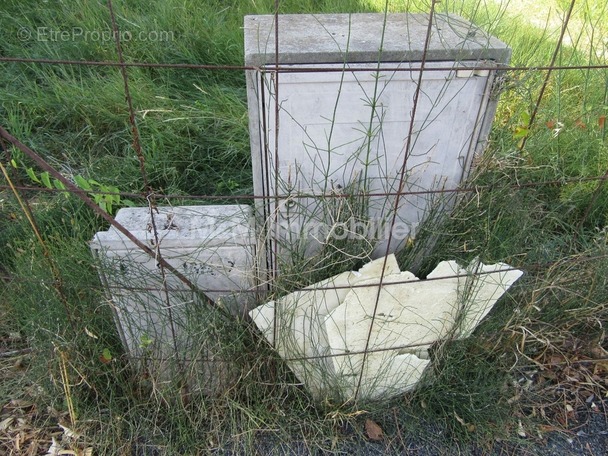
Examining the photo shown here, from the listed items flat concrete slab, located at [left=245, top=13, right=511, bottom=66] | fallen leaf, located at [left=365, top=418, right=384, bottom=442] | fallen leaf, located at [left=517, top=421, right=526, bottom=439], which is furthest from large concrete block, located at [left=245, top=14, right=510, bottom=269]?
fallen leaf, located at [left=517, top=421, right=526, bottom=439]

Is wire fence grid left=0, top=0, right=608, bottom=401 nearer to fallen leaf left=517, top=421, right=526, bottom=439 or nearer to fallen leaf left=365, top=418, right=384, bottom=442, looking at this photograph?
fallen leaf left=365, top=418, right=384, bottom=442

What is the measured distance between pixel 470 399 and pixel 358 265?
23.8 inches

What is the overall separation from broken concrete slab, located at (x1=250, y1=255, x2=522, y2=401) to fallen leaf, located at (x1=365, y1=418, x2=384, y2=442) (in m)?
0.09

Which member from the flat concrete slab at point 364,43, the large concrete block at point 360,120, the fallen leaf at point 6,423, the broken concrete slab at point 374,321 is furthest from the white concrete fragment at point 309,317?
the fallen leaf at point 6,423

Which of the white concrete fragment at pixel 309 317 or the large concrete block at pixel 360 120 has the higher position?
the large concrete block at pixel 360 120

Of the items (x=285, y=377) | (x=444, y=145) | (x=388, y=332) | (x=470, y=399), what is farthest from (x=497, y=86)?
(x=285, y=377)

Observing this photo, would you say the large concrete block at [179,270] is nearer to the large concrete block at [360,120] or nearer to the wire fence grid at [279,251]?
the wire fence grid at [279,251]

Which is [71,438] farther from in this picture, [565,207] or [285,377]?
[565,207]

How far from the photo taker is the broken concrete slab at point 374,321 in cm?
176

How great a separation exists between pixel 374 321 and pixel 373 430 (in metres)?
0.40

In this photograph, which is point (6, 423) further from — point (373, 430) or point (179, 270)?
point (373, 430)
